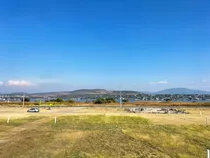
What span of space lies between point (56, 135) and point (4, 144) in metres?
5.49

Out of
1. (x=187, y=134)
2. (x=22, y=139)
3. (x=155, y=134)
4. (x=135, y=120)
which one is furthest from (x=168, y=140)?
(x=135, y=120)

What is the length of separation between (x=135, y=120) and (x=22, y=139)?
2301 centimetres

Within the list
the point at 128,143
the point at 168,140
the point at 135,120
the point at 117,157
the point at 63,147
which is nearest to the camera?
the point at 117,157

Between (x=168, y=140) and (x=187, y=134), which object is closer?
(x=168, y=140)

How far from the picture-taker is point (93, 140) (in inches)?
814

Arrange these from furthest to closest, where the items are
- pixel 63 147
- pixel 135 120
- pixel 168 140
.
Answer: pixel 135 120 → pixel 168 140 → pixel 63 147

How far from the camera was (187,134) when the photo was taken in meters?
24.5

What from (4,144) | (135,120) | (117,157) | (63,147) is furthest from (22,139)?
(135,120)

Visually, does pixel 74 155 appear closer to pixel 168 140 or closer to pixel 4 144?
pixel 4 144

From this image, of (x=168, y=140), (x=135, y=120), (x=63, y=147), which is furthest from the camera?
(x=135, y=120)

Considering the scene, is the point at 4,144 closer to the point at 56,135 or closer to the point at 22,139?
the point at 22,139

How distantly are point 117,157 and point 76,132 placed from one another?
9.51m

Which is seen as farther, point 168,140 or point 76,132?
point 76,132

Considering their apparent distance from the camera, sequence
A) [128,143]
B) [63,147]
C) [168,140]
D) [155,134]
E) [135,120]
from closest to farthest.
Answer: [63,147] < [128,143] < [168,140] < [155,134] < [135,120]
